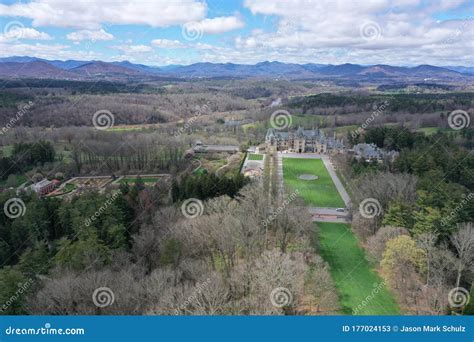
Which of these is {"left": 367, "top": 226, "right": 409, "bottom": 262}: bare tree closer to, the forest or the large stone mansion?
the forest

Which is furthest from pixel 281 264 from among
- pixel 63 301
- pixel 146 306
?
pixel 63 301

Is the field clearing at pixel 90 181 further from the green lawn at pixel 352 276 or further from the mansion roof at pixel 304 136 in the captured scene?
the mansion roof at pixel 304 136

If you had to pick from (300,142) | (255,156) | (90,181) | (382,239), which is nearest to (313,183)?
(255,156)

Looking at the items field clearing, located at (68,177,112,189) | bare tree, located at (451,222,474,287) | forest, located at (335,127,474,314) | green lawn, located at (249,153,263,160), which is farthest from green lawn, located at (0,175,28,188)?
bare tree, located at (451,222,474,287)

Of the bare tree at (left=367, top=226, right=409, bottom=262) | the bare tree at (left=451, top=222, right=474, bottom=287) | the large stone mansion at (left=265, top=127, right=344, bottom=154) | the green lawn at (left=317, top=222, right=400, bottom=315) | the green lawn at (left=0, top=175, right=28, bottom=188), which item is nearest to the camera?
the green lawn at (left=317, top=222, right=400, bottom=315)

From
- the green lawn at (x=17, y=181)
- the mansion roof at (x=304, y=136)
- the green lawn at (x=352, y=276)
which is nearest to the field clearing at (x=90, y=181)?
the green lawn at (x=17, y=181)
